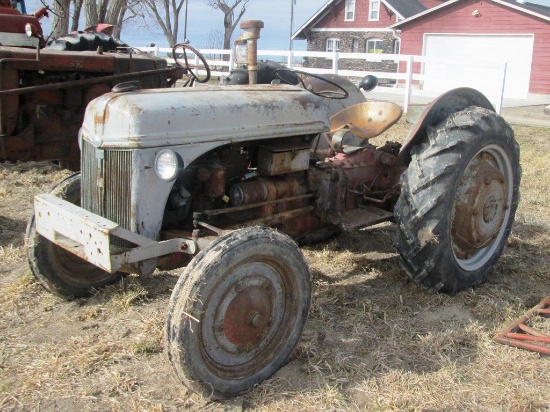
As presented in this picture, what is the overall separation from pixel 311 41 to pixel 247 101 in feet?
108

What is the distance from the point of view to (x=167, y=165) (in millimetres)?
2920

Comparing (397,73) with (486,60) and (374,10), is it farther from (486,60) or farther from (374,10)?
(374,10)

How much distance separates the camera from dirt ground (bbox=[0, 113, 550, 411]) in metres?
2.78

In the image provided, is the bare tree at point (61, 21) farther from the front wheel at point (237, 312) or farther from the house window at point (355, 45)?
the house window at point (355, 45)

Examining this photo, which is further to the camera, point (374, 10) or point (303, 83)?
point (374, 10)

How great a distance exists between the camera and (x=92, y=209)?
127 inches

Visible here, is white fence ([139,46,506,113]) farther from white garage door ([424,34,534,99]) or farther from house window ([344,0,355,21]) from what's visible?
house window ([344,0,355,21])

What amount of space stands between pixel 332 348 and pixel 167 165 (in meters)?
1.33

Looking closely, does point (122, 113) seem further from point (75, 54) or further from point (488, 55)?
point (488, 55)

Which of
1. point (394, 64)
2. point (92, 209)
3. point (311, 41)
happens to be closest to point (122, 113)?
point (92, 209)

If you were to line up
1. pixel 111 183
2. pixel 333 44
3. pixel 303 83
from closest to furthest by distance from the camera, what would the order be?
1. pixel 111 183
2. pixel 303 83
3. pixel 333 44

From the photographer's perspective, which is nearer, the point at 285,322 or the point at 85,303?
the point at 285,322

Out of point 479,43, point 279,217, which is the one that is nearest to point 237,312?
point 279,217

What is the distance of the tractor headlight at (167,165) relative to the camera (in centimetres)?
291
